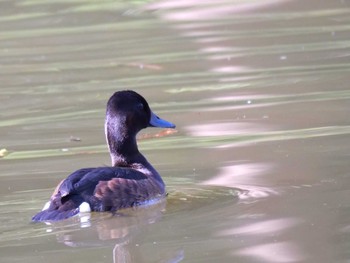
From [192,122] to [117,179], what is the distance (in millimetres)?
2609

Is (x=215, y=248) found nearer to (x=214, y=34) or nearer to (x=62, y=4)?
(x=214, y=34)

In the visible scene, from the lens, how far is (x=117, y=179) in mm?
8438

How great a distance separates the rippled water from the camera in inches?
292

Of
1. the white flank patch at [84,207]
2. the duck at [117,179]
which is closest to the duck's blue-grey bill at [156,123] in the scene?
the duck at [117,179]

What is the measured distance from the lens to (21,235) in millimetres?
7691

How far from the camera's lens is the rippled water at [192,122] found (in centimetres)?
742

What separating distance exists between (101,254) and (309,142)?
3129mm

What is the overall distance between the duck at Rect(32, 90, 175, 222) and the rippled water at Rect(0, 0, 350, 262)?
122mm

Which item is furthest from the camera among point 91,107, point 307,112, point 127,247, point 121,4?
point 121,4

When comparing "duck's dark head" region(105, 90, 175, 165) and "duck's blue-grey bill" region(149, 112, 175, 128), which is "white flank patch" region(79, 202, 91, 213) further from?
"duck's blue-grey bill" region(149, 112, 175, 128)

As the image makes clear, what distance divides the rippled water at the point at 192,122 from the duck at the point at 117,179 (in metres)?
0.12

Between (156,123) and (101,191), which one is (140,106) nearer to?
(156,123)

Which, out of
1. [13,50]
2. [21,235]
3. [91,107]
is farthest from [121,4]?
[21,235]

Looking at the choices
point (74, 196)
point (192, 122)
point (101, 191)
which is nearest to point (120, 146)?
point (101, 191)
